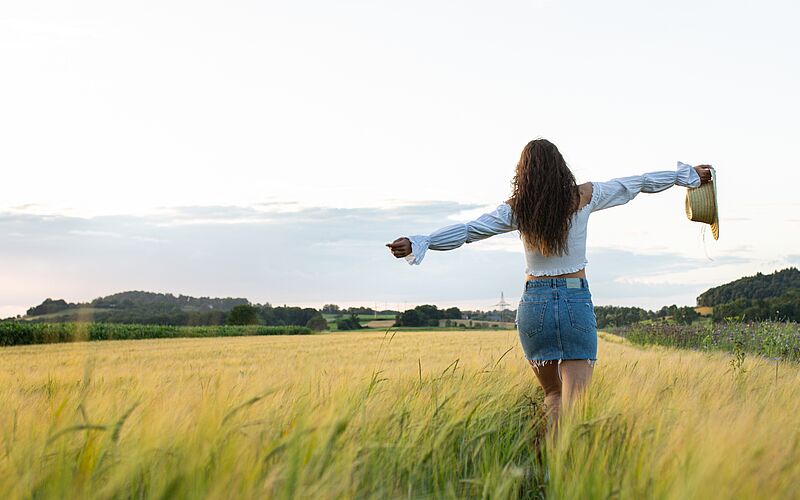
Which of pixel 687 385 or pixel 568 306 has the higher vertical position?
pixel 568 306

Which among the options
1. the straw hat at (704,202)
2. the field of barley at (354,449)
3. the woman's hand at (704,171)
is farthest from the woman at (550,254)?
the straw hat at (704,202)

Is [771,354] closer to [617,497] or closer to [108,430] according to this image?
[617,497]

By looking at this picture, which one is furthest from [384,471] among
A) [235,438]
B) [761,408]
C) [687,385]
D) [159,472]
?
[687,385]

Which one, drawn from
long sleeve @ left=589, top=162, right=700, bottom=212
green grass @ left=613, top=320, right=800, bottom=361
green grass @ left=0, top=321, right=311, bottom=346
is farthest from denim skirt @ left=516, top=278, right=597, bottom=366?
green grass @ left=0, top=321, right=311, bottom=346

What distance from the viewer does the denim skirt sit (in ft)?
13.5

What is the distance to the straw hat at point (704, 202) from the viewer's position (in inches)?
214

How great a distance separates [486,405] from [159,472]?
2.07 meters

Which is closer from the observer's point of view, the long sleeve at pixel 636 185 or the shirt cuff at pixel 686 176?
the long sleeve at pixel 636 185

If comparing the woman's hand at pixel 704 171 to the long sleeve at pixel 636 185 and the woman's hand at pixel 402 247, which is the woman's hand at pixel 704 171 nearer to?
the long sleeve at pixel 636 185

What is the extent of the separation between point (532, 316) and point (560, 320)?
0.50 ft

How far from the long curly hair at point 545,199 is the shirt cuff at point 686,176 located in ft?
3.56

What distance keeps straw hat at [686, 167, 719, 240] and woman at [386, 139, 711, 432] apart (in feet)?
4.73

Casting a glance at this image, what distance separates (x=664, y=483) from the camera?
2.56 m

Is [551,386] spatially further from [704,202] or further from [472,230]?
[704,202]
